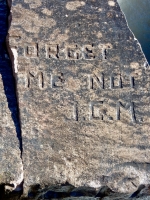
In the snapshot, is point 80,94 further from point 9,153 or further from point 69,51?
point 9,153

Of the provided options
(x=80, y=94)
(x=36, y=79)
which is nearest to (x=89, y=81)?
(x=80, y=94)

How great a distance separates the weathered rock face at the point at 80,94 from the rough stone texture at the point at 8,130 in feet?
0.12

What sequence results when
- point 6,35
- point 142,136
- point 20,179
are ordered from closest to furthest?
1. point 20,179
2. point 142,136
3. point 6,35

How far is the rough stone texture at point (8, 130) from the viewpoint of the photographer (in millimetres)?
1674

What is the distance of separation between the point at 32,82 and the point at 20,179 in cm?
40

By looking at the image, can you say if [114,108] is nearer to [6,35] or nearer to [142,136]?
[142,136]

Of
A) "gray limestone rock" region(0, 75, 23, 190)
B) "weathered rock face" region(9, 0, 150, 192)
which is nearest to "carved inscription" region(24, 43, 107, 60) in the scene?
"weathered rock face" region(9, 0, 150, 192)

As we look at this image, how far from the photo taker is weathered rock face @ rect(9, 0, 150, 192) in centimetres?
172

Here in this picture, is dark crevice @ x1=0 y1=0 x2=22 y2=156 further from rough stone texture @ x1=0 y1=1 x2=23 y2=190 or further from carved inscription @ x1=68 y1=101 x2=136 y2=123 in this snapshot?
carved inscription @ x1=68 y1=101 x2=136 y2=123

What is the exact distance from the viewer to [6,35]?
191 cm

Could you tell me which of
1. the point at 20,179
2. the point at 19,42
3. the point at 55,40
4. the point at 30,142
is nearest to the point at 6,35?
the point at 19,42

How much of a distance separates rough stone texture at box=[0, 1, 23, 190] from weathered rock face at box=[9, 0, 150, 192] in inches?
1.4

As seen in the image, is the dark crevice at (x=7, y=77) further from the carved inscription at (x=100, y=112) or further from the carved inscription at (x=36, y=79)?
the carved inscription at (x=100, y=112)

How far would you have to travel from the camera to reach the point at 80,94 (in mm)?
1799
